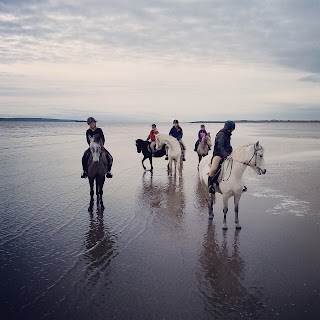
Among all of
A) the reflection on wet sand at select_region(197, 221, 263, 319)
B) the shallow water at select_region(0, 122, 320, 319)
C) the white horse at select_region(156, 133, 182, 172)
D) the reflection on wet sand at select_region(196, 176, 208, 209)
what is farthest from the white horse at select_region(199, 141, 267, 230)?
the white horse at select_region(156, 133, 182, 172)

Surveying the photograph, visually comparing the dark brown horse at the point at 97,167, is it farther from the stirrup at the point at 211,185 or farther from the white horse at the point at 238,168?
the white horse at the point at 238,168

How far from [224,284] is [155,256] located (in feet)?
4.73

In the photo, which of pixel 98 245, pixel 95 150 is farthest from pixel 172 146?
pixel 98 245

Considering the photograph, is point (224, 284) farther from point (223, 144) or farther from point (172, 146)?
point (172, 146)

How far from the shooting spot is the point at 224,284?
5.25 metres

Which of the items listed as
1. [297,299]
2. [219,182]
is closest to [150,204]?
[219,182]

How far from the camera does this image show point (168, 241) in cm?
700

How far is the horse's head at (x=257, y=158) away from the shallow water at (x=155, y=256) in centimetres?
140

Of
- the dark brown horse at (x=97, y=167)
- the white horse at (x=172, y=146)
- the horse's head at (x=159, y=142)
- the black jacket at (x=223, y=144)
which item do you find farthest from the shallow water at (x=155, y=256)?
the horse's head at (x=159, y=142)

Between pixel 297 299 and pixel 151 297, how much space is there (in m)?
2.02

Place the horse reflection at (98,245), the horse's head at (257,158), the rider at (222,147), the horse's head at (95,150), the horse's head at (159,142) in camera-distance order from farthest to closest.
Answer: the horse's head at (159,142) → the horse's head at (95,150) → the rider at (222,147) → the horse's head at (257,158) → the horse reflection at (98,245)

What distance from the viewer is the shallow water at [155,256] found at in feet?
15.1

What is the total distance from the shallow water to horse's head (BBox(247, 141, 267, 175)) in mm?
1400

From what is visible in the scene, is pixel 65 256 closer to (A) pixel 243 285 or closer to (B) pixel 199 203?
(A) pixel 243 285
